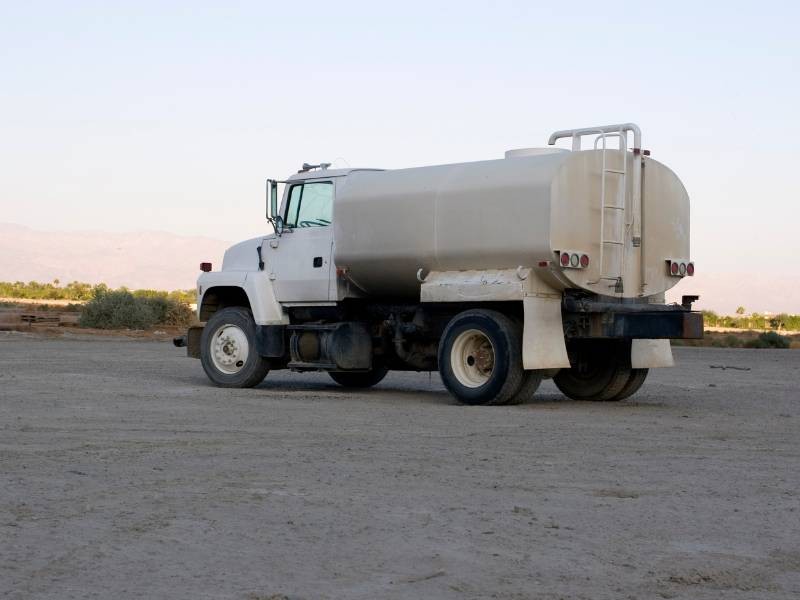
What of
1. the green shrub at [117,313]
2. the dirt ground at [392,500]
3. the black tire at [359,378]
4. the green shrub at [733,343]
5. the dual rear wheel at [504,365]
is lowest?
the dirt ground at [392,500]

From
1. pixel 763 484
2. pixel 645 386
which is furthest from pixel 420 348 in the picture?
pixel 763 484

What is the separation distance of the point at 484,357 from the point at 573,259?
6.04ft

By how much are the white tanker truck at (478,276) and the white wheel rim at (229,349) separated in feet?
0.07

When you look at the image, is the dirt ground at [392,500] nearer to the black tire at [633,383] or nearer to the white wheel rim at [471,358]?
the white wheel rim at [471,358]

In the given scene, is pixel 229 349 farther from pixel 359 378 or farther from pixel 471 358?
pixel 471 358

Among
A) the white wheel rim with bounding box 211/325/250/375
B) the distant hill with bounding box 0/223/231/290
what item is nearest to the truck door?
the white wheel rim with bounding box 211/325/250/375

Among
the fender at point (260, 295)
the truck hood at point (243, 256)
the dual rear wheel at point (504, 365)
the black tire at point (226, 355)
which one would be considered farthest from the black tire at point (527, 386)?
the truck hood at point (243, 256)

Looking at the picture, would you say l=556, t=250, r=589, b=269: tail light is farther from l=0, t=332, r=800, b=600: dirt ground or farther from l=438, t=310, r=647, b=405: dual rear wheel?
l=0, t=332, r=800, b=600: dirt ground

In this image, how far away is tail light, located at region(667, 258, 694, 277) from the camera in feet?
56.1

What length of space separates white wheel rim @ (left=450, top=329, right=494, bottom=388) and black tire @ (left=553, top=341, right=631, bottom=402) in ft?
5.14

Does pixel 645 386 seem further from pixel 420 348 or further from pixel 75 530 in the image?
pixel 75 530

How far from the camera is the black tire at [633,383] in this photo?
17719 millimetres

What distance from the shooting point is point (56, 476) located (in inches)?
378

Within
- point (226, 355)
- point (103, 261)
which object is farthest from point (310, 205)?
point (103, 261)
